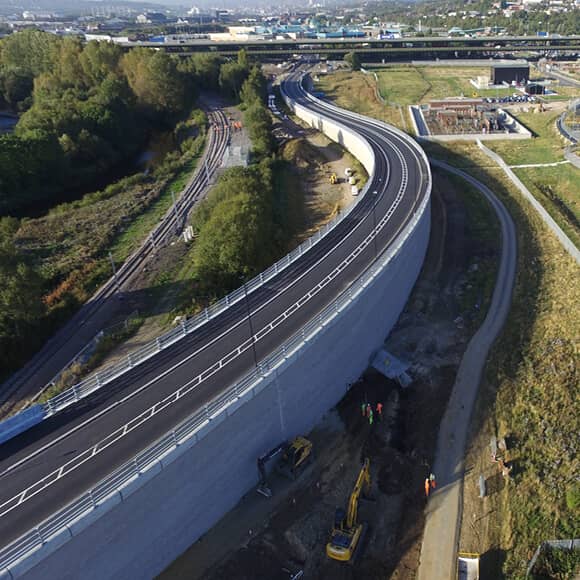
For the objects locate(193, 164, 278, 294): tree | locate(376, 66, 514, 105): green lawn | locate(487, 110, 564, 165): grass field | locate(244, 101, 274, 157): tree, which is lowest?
locate(193, 164, 278, 294): tree

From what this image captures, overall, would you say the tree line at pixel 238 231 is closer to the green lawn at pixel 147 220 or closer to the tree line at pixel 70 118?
the tree line at pixel 70 118

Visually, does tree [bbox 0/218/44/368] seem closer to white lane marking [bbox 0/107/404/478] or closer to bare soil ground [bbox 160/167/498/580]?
white lane marking [bbox 0/107/404/478]

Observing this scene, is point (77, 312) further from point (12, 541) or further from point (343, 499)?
point (343, 499)

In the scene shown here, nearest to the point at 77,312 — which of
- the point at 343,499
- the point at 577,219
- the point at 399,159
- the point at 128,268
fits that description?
the point at 128,268

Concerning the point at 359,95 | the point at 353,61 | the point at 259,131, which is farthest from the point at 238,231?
the point at 353,61

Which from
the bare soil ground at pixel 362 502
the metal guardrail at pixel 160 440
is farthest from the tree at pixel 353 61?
the metal guardrail at pixel 160 440

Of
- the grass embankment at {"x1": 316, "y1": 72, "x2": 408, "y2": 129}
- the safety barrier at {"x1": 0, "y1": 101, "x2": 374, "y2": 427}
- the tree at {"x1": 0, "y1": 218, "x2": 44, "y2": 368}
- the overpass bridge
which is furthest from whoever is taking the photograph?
the overpass bridge

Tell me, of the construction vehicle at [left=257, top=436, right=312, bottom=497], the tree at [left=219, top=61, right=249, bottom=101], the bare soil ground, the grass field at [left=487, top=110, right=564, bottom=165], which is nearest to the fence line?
the grass field at [left=487, top=110, right=564, bottom=165]

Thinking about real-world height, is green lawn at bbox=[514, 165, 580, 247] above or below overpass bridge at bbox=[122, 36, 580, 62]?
below
